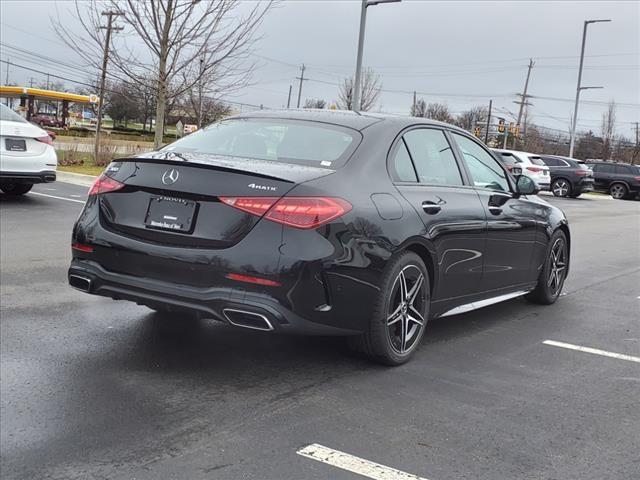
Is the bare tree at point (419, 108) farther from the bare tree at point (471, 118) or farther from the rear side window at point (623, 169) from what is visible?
the rear side window at point (623, 169)

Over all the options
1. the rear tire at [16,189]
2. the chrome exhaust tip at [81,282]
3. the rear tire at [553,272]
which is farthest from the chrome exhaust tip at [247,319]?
the rear tire at [16,189]

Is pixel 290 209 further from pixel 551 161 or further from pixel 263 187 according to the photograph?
pixel 551 161

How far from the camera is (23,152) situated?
11.1 m

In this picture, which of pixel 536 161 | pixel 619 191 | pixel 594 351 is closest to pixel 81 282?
pixel 594 351

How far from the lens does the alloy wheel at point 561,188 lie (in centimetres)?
2944

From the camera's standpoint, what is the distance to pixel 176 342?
473cm

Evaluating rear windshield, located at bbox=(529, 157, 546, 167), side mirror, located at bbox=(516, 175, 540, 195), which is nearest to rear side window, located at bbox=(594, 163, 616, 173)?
rear windshield, located at bbox=(529, 157, 546, 167)

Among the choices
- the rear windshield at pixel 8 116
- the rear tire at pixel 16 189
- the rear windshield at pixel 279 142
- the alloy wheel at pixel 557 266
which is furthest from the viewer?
the rear tire at pixel 16 189

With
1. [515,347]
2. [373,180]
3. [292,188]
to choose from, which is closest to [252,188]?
[292,188]

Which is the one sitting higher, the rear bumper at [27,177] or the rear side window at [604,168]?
the rear side window at [604,168]

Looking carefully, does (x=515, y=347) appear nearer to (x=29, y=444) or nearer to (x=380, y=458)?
(x=380, y=458)

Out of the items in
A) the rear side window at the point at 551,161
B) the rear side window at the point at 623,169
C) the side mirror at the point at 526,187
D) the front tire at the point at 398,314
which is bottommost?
the front tire at the point at 398,314

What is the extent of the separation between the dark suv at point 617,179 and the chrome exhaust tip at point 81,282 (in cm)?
3316

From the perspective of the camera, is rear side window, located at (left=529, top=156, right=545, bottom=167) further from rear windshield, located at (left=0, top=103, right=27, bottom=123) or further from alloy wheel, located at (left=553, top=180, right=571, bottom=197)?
rear windshield, located at (left=0, top=103, right=27, bottom=123)
